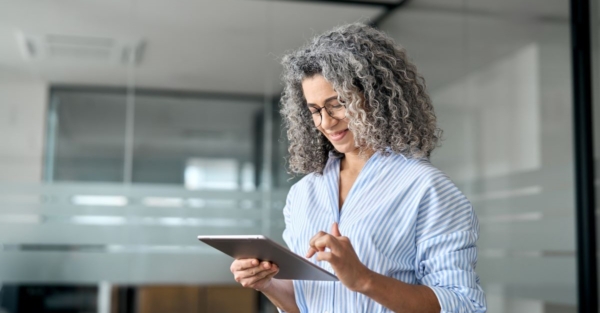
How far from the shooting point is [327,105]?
153 centimetres

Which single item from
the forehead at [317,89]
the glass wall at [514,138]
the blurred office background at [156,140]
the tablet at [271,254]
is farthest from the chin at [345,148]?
the blurred office background at [156,140]

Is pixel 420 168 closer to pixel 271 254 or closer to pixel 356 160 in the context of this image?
pixel 356 160

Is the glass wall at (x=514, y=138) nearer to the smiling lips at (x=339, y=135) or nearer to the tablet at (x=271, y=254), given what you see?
the smiling lips at (x=339, y=135)

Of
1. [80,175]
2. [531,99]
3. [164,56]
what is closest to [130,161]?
[80,175]

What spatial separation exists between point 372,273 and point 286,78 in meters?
0.55

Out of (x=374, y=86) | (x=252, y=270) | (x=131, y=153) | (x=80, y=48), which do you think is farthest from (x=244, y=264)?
(x=80, y=48)

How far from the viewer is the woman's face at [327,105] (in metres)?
1.52

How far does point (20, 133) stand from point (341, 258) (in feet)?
11.3

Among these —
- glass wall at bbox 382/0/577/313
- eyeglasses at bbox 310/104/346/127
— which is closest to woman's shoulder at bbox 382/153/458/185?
eyeglasses at bbox 310/104/346/127

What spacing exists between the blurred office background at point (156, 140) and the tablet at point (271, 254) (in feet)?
8.46

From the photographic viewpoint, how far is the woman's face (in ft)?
4.99

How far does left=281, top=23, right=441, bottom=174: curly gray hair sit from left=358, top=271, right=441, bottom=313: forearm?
0.92 ft

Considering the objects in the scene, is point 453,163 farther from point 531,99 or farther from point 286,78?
point 286,78

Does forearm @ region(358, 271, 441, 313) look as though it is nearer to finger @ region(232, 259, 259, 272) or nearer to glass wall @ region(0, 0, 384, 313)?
finger @ region(232, 259, 259, 272)
